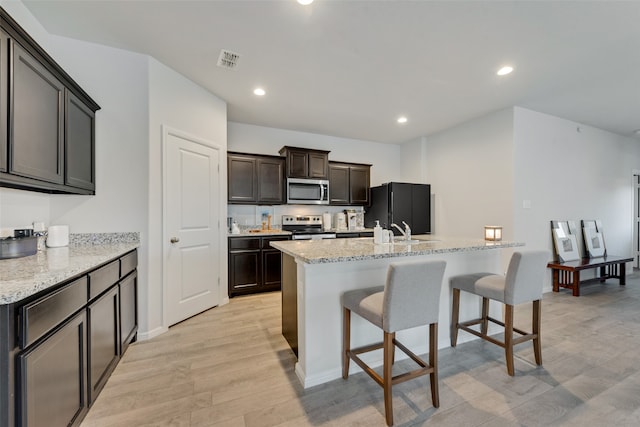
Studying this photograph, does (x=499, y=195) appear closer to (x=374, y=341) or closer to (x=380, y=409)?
(x=374, y=341)

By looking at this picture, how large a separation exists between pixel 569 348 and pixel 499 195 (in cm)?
215

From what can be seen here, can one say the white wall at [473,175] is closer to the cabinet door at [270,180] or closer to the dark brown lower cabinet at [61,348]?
the cabinet door at [270,180]

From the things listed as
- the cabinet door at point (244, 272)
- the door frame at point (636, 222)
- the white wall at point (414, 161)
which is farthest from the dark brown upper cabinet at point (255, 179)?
the door frame at point (636, 222)

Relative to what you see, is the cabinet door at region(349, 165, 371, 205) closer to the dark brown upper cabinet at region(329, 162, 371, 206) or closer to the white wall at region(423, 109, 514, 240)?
the dark brown upper cabinet at region(329, 162, 371, 206)

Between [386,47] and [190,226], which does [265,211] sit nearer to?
[190,226]

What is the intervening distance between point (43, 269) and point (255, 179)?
9.96 feet

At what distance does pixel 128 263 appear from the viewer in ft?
7.24

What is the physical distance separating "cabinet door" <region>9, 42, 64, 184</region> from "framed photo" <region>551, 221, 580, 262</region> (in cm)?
600

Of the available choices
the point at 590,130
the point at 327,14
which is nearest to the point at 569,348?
the point at 327,14

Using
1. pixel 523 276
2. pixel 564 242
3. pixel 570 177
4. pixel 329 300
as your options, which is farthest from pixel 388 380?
pixel 570 177

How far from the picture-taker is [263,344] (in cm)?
243

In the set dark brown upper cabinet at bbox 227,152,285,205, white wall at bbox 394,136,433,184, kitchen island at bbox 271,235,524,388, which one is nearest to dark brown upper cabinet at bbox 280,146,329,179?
dark brown upper cabinet at bbox 227,152,285,205

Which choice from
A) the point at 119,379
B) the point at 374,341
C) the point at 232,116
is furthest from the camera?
the point at 232,116

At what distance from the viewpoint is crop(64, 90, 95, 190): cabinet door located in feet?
6.40
